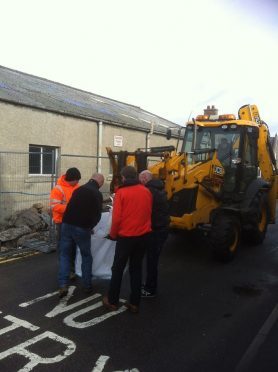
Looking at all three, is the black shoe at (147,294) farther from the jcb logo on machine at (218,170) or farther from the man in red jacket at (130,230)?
the jcb logo on machine at (218,170)

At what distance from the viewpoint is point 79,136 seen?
45.7 ft

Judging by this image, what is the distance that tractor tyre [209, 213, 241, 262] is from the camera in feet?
23.9

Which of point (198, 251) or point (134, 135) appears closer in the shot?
point (198, 251)

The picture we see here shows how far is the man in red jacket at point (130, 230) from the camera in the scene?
494 cm

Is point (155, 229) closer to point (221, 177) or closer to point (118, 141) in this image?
point (221, 177)

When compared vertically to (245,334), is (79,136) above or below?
above

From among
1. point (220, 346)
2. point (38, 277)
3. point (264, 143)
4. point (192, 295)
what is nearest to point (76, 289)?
point (38, 277)

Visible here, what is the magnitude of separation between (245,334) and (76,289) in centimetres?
258

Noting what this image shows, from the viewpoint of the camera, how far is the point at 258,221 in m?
9.19

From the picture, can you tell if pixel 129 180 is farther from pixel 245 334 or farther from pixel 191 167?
pixel 191 167

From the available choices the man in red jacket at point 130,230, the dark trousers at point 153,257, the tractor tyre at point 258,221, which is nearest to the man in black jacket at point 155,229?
the dark trousers at point 153,257

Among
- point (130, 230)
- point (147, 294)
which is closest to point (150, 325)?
point (147, 294)

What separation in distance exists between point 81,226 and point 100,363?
2058 mm

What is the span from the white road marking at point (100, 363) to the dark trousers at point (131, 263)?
121 cm
